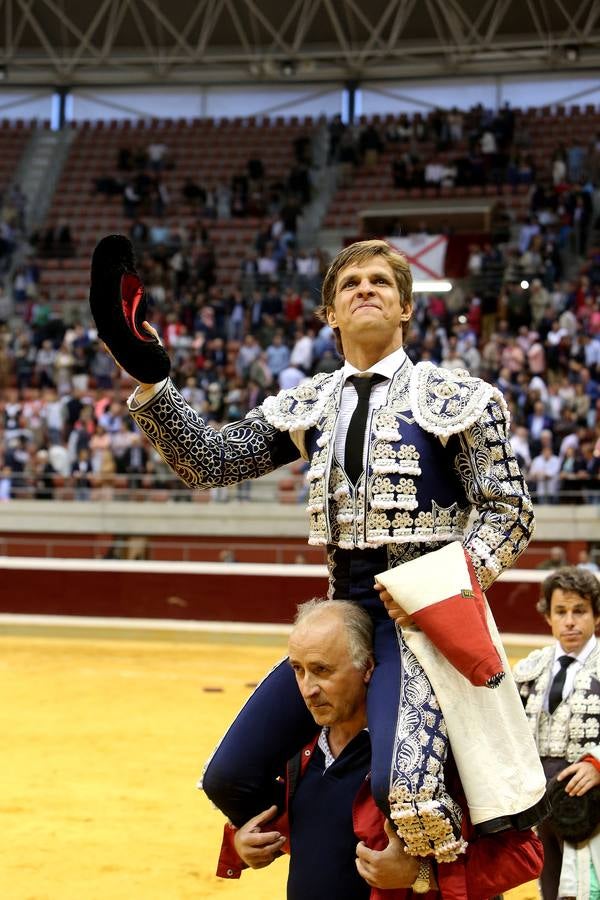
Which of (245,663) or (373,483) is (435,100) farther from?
(373,483)

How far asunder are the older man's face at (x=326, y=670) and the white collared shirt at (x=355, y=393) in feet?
1.14

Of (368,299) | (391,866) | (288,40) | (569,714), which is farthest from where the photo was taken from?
(288,40)

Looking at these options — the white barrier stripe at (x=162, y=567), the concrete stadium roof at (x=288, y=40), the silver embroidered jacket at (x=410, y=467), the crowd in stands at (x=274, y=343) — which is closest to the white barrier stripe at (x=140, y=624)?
the white barrier stripe at (x=162, y=567)

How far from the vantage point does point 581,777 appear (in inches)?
116

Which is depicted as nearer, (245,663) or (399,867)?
(399,867)

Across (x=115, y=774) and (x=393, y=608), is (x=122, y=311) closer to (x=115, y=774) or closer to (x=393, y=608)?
(x=393, y=608)

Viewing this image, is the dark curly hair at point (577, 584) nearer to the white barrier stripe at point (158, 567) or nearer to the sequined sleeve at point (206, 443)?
the sequined sleeve at point (206, 443)

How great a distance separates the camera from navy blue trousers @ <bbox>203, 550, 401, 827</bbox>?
2.37 m

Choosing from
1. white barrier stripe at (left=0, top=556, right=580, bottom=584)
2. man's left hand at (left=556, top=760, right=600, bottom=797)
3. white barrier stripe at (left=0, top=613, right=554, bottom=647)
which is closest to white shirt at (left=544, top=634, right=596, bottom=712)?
man's left hand at (left=556, top=760, right=600, bottom=797)

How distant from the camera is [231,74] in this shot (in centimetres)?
1997

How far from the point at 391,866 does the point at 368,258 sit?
1.14 m

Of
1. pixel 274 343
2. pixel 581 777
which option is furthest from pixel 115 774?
pixel 274 343

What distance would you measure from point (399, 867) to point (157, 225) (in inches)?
652

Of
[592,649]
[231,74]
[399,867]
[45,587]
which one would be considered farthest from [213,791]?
[231,74]
